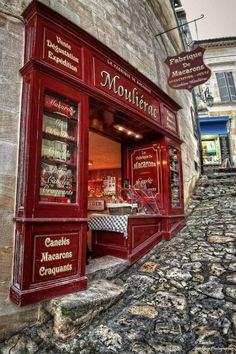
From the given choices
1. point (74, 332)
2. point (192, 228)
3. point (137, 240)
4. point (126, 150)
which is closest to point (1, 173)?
point (74, 332)

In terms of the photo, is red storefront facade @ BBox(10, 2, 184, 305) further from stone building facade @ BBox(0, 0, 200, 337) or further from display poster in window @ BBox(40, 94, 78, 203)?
stone building facade @ BBox(0, 0, 200, 337)

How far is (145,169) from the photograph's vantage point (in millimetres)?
5922

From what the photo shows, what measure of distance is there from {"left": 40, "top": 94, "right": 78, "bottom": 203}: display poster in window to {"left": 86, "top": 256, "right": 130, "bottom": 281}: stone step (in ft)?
3.94

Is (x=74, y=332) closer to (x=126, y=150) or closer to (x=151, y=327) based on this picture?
(x=151, y=327)

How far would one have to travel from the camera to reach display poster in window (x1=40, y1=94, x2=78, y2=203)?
9.95 feet

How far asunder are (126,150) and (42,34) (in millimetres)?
3576

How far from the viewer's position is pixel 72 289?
299 cm

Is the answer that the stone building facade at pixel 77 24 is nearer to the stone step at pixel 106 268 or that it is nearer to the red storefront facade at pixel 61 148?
the red storefront facade at pixel 61 148

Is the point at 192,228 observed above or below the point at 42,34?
below

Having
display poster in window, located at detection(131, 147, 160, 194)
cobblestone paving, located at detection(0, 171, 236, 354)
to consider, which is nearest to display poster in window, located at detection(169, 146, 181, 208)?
display poster in window, located at detection(131, 147, 160, 194)

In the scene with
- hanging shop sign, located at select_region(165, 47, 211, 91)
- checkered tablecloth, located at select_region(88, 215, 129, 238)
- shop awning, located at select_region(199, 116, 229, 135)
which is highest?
shop awning, located at select_region(199, 116, 229, 135)

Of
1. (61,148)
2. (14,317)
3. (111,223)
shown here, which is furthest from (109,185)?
(14,317)

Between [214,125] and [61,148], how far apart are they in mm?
13829

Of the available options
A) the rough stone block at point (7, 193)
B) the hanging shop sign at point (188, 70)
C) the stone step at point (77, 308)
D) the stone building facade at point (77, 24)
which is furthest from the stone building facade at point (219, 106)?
the rough stone block at point (7, 193)
